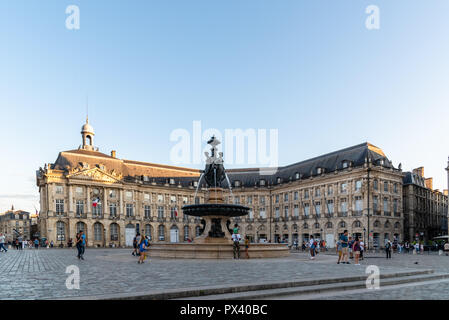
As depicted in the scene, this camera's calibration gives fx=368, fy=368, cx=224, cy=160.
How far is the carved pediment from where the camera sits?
62.9m

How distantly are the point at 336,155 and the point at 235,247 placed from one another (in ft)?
152

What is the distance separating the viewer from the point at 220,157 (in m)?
28.0

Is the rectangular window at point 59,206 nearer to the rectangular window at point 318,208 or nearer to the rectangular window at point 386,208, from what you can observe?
the rectangular window at point 318,208

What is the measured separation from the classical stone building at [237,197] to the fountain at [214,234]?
31203mm

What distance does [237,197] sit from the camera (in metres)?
77.2

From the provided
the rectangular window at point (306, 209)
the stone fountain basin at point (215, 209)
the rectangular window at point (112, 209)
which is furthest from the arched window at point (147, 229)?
the stone fountain basin at point (215, 209)

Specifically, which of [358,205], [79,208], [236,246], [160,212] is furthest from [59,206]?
[236,246]

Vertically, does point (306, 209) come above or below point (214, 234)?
below

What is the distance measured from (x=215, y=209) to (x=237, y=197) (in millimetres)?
52691

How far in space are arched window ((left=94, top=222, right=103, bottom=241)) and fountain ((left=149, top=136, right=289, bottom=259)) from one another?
→ 4207cm

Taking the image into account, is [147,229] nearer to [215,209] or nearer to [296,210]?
A: [296,210]

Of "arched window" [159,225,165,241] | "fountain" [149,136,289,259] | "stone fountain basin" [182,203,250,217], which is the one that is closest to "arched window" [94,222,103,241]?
"arched window" [159,225,165,241]

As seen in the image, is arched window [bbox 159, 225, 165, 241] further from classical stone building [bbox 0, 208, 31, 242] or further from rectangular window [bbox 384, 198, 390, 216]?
classical stone building [bbox 0, 208, 31, 242]
